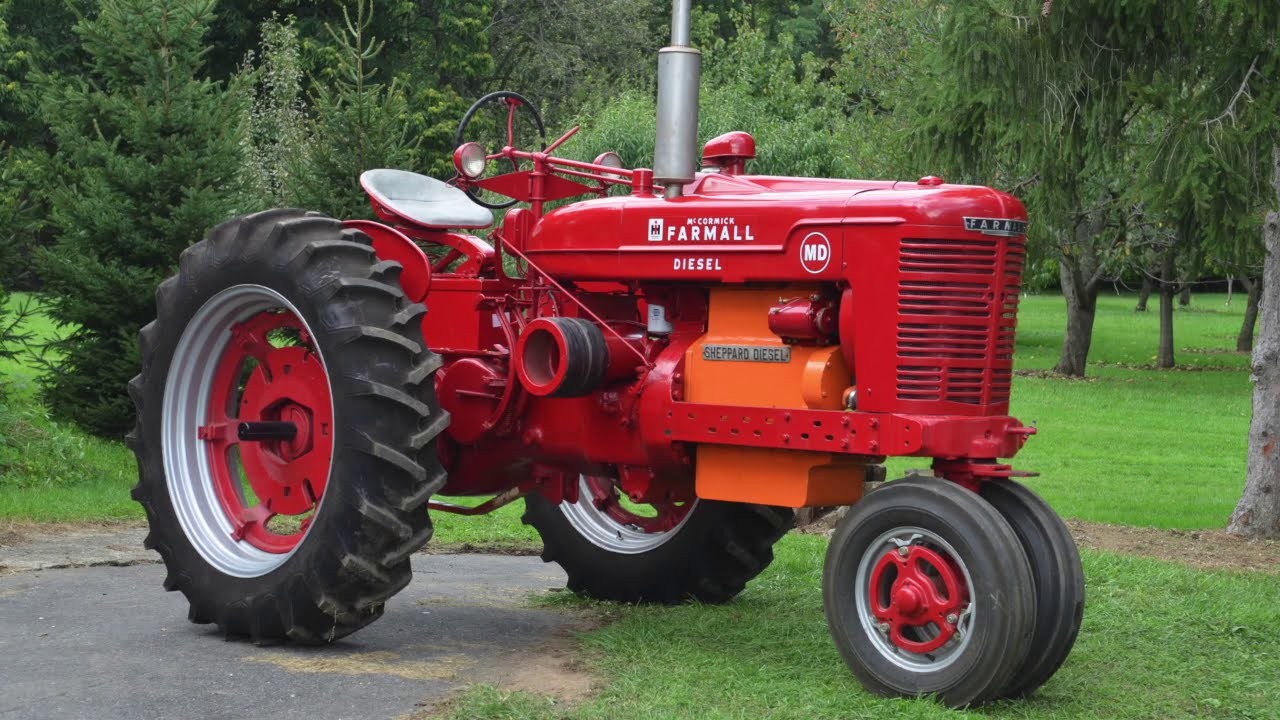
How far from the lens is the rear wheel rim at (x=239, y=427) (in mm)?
6781

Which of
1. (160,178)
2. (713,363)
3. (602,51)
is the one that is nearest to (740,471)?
(713,363)

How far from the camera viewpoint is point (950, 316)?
5621 mm

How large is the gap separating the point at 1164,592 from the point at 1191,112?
3092mm

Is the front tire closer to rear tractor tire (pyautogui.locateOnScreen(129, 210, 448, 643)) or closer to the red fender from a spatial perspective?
rear tractor tire (pyautogui.locateOnScreen(129, 210, 448, 643))

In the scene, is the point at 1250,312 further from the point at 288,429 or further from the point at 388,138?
the point at 288,429

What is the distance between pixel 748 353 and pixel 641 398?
531 mm

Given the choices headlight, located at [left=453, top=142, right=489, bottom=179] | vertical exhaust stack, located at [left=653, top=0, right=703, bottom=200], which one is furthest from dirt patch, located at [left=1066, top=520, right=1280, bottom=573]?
headlight, located at [left=453, top=142, right=489, bottom=179]

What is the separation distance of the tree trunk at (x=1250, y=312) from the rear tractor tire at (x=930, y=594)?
25174 mm

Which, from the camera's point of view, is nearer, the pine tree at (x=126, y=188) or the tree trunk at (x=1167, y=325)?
the pine tree at (x=126, y=188)

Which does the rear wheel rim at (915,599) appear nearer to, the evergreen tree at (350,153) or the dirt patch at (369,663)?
the dirt patch at (369,663)

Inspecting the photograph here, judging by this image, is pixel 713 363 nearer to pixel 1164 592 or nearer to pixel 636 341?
pixel 636 341

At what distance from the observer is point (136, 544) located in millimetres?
9078

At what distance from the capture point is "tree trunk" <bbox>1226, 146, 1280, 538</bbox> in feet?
32.8

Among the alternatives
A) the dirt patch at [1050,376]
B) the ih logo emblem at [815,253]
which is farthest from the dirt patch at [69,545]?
the dirt patch at [1050,376]
